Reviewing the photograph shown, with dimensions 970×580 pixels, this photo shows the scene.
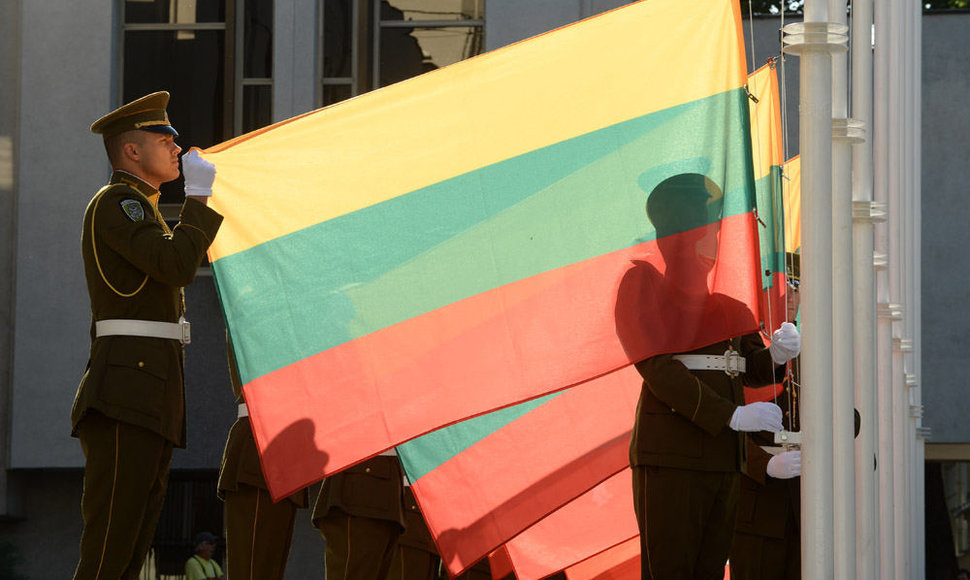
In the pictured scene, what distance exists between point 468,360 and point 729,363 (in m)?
0.95

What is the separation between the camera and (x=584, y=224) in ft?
18.0

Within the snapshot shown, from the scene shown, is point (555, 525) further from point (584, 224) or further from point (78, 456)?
point (78, 456)

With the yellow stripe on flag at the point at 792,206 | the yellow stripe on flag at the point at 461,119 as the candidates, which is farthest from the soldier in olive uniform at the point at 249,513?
the yellow stripe on flag at the point at 792,206

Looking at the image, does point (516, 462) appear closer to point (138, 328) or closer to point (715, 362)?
point (715, 362)

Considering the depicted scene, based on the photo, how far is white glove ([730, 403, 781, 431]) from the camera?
16.9ft

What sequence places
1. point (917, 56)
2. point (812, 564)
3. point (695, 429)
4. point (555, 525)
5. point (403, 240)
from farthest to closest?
point (917, 56)
point (555, 525)
point (403, 240)
point (695, 429)
point (812, 564)

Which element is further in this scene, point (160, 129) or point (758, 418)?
point (160, 129)

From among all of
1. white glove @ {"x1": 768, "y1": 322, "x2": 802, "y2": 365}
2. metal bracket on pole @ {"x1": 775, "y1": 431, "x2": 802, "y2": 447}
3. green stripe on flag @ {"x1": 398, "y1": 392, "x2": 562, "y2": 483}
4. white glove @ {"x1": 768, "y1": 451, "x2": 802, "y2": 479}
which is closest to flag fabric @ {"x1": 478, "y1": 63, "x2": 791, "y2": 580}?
green stripe on flag @ {"x1": 398, "y1": 392, "x2": 562, "y2": 483}

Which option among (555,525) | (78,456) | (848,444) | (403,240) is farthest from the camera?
(78,456)

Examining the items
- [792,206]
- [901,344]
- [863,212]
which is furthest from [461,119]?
[901,344]

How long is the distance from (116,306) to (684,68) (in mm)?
2180

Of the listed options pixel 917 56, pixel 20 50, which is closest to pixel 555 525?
pixel 917 56

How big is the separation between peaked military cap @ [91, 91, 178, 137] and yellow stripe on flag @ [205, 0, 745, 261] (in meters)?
0.66

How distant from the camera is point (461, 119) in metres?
5.79
